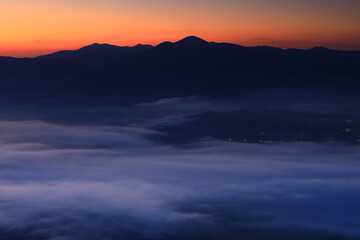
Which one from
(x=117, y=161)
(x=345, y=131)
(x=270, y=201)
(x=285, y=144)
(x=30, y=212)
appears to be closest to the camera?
(x=30, y=212)

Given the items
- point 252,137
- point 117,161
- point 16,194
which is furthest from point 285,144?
point 16,194

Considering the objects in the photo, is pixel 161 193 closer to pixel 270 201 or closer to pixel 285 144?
pixel 270 201

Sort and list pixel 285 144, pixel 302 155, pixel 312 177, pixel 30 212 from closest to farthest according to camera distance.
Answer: pixel 30 212
pixel 312 177
pixel 302 155
pixel 285 144

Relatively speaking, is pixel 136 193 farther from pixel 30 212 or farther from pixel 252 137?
pixel 252 137

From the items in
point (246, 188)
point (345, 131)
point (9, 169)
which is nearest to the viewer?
point (246, 188)

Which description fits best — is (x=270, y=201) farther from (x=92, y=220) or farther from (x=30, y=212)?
(x=30, y=212)

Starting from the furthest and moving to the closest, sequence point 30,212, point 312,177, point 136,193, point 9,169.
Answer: point 9,169 < point 312,177 < point 136,193 < point 30,212

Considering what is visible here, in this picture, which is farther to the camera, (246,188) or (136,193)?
(246,188)

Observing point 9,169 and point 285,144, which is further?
point 285,144

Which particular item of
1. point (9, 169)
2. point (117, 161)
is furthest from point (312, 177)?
point (9, 169)
